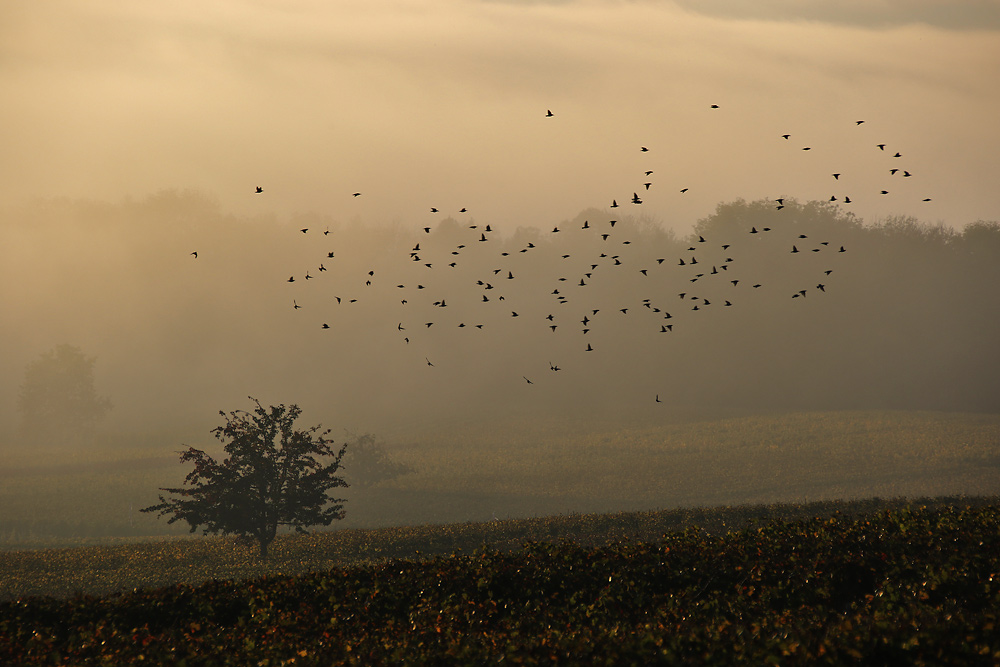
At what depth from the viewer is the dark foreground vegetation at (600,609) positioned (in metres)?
10.6

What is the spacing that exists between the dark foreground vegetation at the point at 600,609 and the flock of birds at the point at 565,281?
109268 millimetres

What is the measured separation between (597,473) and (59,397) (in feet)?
260

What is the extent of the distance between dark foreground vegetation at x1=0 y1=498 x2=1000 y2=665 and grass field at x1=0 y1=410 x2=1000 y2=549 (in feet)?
138

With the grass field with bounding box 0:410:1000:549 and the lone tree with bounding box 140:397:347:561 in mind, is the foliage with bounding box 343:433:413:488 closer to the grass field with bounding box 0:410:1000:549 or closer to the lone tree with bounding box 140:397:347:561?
the grass field with bounding box 0:410:1000:549

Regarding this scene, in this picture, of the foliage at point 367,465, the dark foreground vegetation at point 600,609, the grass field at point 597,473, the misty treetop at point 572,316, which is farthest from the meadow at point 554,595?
the misty treetop at point 572,316

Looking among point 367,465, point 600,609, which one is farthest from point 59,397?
point 600,609

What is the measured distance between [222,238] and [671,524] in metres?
174

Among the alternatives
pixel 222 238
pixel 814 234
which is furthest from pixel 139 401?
pixel 814 234

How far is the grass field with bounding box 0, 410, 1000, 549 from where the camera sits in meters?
60.5

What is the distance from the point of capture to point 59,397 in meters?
106

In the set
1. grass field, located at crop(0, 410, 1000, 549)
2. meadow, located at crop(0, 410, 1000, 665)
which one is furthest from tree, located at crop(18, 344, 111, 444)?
meadow, located at crop(0, 410, 1000, 665)

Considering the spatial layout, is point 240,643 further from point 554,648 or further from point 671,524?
point 671,524

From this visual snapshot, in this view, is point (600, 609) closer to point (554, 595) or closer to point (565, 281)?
point (554, 595)

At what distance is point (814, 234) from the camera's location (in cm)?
13150
